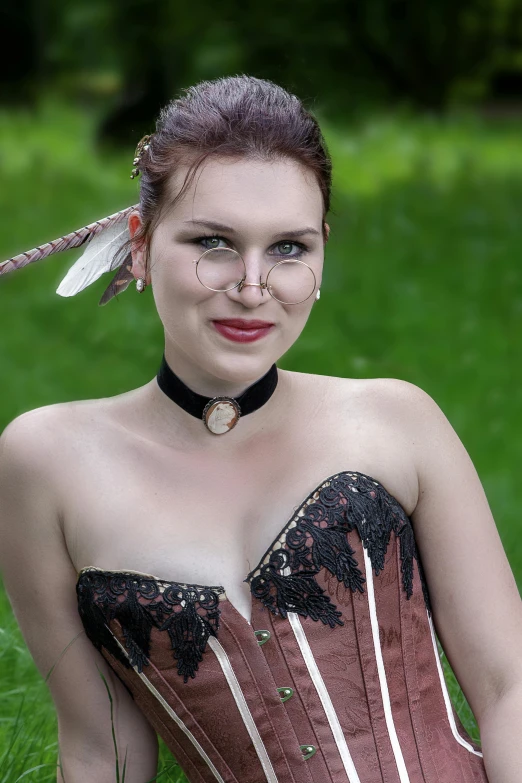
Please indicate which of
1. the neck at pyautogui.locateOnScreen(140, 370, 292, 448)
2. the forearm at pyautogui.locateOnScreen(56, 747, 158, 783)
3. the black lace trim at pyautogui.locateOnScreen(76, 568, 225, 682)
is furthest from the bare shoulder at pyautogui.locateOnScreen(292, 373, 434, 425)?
the forearm at pyautogui.locateOnScreen(56, 747, 158, 783)

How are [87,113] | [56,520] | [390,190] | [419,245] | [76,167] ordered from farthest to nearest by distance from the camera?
[87,113], [76,167], [390,190], [419,245], [56,520]

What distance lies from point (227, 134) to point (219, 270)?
0.24m

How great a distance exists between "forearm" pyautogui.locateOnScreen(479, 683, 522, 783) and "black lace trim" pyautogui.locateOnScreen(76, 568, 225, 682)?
530 mm

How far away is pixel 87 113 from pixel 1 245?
10309 millimetres

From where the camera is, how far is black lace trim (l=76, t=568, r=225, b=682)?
211cm

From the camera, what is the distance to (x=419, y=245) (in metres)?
8.80

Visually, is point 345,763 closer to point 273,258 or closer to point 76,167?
point 273,258

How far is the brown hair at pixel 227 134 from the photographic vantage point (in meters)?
2.11

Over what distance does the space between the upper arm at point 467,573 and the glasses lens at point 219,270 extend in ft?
1.53

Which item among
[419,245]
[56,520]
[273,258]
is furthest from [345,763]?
[419,245]

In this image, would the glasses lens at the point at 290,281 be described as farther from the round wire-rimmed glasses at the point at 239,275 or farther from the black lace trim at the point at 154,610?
the black lace trim at the point at 154,610

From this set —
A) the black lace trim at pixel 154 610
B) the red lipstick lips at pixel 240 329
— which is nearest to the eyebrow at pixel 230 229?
the red lipstick lips at pixel 240 329

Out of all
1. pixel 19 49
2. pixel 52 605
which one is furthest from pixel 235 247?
pixel 19 49

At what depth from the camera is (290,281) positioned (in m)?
2.09
